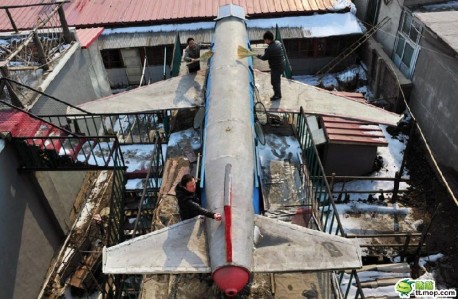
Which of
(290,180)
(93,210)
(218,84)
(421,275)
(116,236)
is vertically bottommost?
(421,275)

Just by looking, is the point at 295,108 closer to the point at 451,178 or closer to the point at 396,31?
the point at 451,178

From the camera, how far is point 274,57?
1198 centimetres

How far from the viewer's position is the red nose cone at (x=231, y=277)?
6.54m

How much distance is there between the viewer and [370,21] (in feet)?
76.8

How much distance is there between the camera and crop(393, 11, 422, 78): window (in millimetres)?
17891

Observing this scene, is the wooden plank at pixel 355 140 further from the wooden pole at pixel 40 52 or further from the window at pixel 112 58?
the window at pixel 112 58

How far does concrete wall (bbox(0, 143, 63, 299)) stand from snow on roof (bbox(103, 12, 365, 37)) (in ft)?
42.1

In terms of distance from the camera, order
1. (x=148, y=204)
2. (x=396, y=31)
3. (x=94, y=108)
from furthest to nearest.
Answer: (x=396, y=31) < (x=94, y=108) < (x=148, y=204)

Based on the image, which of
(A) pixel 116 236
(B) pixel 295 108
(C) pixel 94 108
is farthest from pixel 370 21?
(A) pixel 116 236

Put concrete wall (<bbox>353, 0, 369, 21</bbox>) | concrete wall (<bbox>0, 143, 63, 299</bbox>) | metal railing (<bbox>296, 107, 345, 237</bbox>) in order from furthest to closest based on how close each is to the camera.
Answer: concrete wall (<bbox>353, 0, 369, 21</bbox>) < concrete wall (<bbox>0, 143, 63, 299</bbox>) < metal railing (<bbox>296, 107, 345, 237</bbox>)

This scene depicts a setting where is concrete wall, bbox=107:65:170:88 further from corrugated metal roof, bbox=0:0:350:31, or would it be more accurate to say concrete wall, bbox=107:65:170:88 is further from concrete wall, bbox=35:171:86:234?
concrete wall, bbox=35:171:86:234

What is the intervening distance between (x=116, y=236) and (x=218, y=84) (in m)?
5.50

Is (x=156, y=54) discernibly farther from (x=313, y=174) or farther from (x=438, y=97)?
(x=438, y=97)

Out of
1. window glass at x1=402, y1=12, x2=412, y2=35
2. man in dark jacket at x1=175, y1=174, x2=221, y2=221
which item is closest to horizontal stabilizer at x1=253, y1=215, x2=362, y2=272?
man in dark jacket at x1=175, y1=174, x2=221, y2=221
